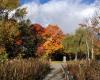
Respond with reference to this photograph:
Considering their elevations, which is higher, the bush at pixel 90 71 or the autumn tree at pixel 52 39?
the autumn tree at pixel 52 39

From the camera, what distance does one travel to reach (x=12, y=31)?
61875mm

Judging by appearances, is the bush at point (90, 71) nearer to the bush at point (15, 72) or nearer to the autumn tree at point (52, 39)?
the bush at point (15, 72)

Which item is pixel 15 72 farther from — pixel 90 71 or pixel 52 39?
pixel 52 39

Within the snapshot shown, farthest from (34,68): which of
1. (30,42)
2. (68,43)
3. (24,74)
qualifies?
(68,43)

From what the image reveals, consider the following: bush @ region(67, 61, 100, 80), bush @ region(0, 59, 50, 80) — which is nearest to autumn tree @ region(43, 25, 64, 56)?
bush @ region(0, 59, 50, 80)

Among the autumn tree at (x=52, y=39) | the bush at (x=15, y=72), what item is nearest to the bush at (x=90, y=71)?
the bush at (x=15, y=72)

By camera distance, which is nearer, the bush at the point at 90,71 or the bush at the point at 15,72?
the bush at the point at 15,72

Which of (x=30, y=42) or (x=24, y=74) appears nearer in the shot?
(x=24, y=74)

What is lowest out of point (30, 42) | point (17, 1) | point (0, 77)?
point (0, 77)

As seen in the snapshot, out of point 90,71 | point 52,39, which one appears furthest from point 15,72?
point 52,39

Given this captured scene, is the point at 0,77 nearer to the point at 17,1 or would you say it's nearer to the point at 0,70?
the point at 0,70

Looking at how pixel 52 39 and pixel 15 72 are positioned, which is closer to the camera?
pixel 15 72

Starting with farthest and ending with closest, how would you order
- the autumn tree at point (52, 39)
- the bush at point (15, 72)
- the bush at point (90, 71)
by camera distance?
the autumn tree at point (52, 39) → the bush at point (90, 71) → the bush at point (15, 72)

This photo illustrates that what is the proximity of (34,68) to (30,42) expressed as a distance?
54945 mm
